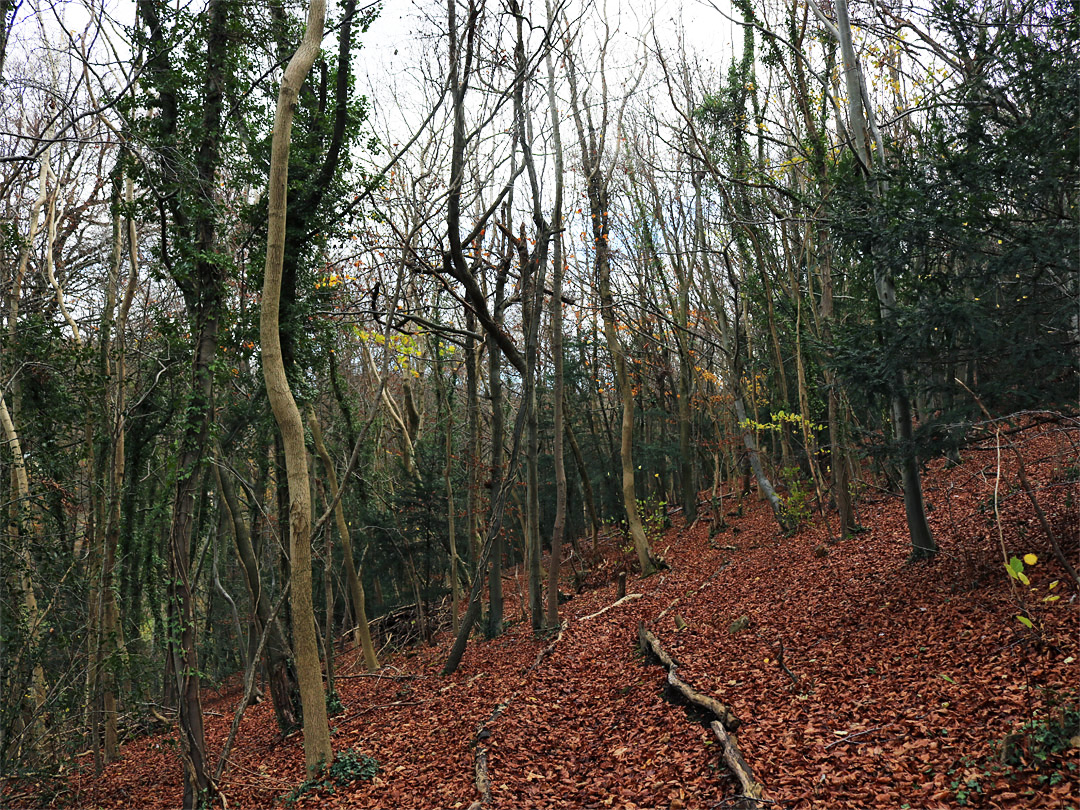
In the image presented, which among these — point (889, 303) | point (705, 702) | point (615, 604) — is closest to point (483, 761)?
point (705, 702)

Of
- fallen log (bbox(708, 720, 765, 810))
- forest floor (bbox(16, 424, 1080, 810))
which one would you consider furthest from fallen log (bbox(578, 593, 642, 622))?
fallen log (bbox(708, 720, 765, 810))

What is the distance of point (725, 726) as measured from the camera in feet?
17.3

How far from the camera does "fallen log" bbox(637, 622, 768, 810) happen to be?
13.7 feet

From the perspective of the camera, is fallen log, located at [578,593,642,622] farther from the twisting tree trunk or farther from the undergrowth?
the twisting tree trunk

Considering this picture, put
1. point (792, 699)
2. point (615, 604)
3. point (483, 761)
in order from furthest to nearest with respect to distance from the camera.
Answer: point (615, 604), point (483, 761), point (792, 699)

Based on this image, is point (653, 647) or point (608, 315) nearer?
point (653, 647)

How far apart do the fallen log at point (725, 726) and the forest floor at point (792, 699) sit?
0.08 m

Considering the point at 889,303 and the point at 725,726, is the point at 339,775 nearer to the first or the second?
the point at 725,726

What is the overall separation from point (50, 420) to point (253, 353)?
4.56m

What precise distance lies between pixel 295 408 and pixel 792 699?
5065 millimetres

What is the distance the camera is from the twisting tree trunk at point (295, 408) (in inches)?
230

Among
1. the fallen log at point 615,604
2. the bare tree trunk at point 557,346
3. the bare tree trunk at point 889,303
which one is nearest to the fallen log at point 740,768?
the bare tree trunk at point 889,303

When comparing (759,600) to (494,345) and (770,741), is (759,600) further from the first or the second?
(494,345)

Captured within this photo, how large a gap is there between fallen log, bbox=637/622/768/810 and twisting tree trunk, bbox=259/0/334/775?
3.38 meters
